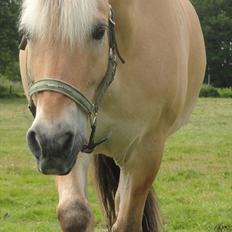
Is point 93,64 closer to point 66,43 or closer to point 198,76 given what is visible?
point 66,43

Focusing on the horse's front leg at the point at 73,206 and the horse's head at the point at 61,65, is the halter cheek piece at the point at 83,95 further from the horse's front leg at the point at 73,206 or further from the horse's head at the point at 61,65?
the horse's front leg at the point at 73,206

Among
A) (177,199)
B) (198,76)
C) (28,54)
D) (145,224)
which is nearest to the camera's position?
(28,54)

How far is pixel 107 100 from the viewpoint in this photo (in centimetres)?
319

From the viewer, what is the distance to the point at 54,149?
2375 millimetres

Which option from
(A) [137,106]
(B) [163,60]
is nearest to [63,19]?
(A) [137,106]

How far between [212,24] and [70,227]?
54.8 metres

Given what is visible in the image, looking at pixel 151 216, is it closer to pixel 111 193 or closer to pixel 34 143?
pixel 111 193

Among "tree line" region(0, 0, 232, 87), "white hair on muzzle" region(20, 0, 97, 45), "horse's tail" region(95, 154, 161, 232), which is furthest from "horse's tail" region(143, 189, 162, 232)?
"tree line" region(0, 0, 232, 87)

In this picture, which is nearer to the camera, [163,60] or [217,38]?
[163,60]

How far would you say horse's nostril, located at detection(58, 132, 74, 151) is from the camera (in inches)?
93.0

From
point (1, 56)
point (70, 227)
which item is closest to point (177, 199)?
point (70, 227)

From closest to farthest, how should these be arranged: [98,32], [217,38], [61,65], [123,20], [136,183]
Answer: [61,65] < [98,32] < [123,20] < [136,183] < [217,38]

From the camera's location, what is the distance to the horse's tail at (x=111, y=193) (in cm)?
421

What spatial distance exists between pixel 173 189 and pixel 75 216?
4.58 metres
